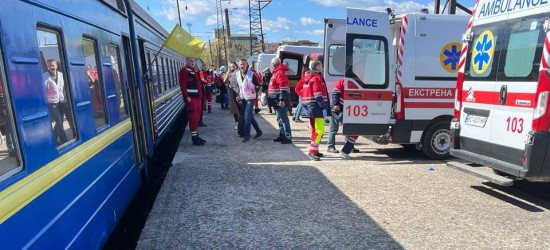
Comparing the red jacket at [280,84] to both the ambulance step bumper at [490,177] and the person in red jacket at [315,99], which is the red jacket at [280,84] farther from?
the ambulance step bumper at [490,177]

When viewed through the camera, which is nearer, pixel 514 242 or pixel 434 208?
pixel 514 242

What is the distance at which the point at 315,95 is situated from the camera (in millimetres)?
5969

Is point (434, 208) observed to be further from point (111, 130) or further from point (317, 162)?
point (111, 130)

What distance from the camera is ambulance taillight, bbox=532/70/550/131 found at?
11.7 feet

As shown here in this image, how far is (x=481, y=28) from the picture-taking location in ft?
15.2

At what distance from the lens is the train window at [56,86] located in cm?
222

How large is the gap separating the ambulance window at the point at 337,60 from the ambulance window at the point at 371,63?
2.79 m

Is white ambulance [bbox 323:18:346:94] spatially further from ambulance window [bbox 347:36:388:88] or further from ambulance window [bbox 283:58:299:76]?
ambulance window [bbox 283:58:299:76]

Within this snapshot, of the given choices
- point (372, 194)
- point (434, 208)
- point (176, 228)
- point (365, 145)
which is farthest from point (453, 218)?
point (365, 145)

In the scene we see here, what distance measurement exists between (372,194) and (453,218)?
1.02m

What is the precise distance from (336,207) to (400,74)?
2.84 metres

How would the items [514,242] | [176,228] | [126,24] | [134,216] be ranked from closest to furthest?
[514,242]
[176,228]
[134,216]
[126,24]

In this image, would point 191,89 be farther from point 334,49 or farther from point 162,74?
point 334,49

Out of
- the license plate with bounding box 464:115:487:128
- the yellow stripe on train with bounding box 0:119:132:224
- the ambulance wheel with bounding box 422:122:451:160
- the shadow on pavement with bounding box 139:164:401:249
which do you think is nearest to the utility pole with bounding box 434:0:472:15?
the ambulance wheel with bounding box 422:122:451:160
